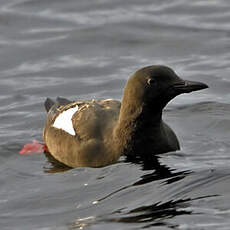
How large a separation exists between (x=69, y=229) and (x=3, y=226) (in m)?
0.69

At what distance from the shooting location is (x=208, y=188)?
9.33 metres

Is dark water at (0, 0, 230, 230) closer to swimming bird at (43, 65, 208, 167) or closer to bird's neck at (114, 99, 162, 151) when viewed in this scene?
swimming bird at (43, 65, 208, 167)

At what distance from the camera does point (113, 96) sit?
523 inches

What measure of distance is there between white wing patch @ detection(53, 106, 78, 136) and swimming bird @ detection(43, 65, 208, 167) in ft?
0.04

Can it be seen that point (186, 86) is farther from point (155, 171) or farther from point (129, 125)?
point (155, 171)

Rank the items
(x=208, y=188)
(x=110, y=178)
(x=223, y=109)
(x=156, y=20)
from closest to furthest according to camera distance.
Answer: (x=208, y=188) < (x=110, y=178) < (x=223, y=109) < (x=156, y=20)

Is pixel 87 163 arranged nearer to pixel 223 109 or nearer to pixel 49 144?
pixel 49 144

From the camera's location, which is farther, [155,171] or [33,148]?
[33,148]

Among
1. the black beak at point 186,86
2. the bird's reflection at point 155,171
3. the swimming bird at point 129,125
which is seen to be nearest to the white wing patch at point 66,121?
the swimming bird at point 129,125

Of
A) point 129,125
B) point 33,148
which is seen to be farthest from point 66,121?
point 129,125

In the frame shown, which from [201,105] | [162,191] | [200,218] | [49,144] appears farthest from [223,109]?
[200,218]

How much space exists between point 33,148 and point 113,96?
2.25m

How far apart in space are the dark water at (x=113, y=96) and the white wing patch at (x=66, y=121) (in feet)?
1.45

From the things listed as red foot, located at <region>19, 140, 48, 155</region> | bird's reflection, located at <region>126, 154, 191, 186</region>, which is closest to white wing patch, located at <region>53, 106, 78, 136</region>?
red foot, located at <region>19, 140, 48, 155</region>
